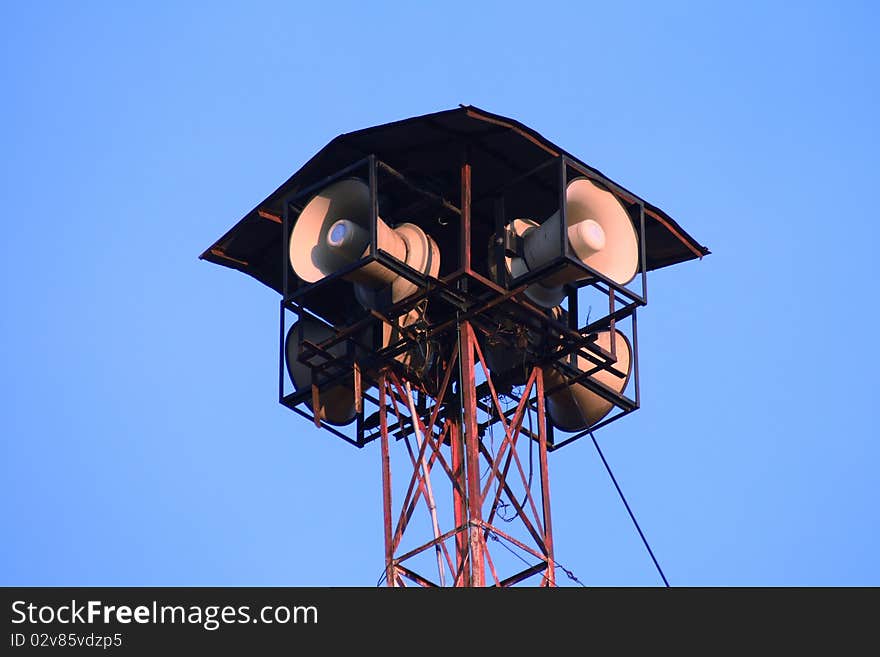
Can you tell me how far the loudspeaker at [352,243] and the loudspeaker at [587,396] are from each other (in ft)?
12.8

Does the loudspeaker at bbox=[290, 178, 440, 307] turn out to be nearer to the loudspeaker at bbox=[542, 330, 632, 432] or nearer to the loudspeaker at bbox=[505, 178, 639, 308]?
the loudspeaker at bbox=[505, 178, 639, 308]

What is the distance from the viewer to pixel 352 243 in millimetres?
53625

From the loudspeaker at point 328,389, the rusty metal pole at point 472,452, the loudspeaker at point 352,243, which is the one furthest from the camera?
the loudspeaker at point 328,389

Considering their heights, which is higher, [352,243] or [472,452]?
[352,243]

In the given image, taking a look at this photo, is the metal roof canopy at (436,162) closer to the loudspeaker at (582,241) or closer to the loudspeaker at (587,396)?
the loudspeaker at (582,241)

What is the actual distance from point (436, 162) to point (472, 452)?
6.11m

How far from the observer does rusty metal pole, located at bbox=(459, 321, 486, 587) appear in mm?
51344

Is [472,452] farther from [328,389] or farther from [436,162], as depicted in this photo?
[436,162]

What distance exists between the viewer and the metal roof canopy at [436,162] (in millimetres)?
53625

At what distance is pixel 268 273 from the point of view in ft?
189

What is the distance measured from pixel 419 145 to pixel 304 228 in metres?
2.82

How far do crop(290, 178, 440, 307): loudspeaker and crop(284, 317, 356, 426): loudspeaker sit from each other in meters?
1.53

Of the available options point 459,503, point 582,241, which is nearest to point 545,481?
point 459,503
